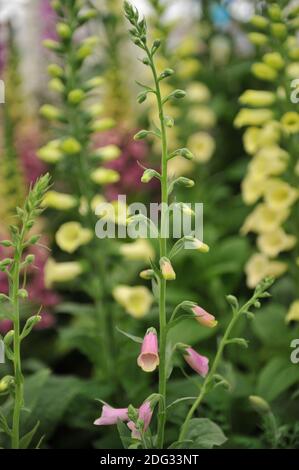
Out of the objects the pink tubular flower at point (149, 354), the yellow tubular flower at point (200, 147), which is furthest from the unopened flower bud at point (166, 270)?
the yellow tubular flower at point (200, 147)

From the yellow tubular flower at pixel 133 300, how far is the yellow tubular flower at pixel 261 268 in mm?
300

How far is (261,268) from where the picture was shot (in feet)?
7.07

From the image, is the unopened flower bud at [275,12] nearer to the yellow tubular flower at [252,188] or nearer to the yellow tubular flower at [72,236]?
the yellow tubular flower at [252,188]

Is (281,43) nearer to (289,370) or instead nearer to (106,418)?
(289,370)

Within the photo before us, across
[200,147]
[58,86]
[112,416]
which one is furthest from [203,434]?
[200,147]

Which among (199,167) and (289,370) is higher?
(199,167)

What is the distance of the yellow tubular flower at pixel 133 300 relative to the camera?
210 cm

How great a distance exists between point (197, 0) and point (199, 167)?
0.88m

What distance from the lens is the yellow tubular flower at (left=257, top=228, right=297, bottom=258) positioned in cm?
209

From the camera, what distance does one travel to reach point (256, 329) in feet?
6.93

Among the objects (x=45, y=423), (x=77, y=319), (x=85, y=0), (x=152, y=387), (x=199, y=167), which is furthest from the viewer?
(x=199, y=167)

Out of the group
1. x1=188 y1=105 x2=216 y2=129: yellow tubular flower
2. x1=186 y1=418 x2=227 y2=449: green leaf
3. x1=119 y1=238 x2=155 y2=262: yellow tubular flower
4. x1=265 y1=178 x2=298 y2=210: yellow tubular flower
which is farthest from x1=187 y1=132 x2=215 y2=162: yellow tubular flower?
x1=186 y1=418 x2=227 y2=449: green leaf

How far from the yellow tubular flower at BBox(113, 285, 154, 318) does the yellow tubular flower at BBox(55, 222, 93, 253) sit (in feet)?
0.56

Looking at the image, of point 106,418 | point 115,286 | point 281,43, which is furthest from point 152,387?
point 281,43
